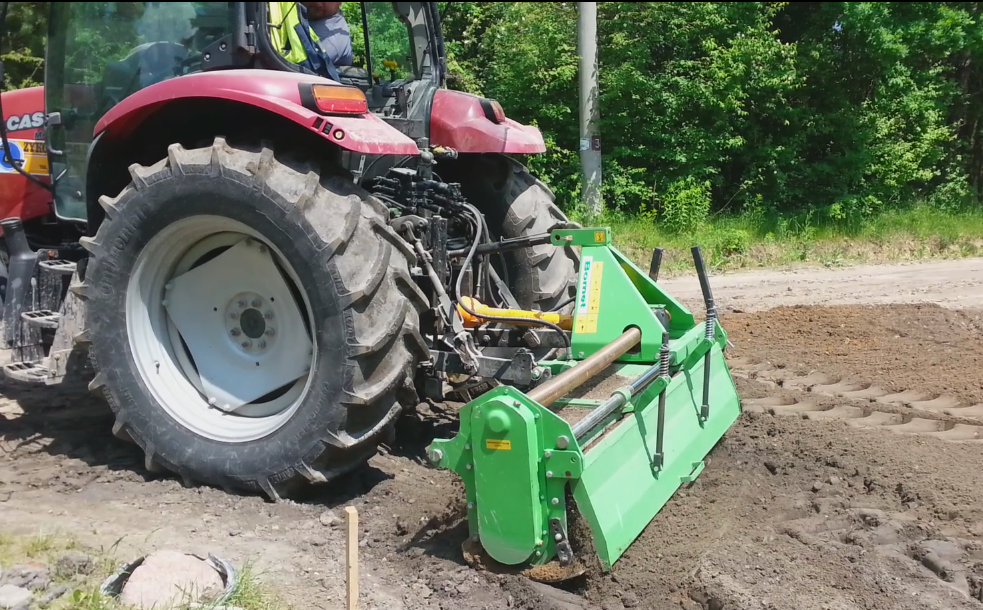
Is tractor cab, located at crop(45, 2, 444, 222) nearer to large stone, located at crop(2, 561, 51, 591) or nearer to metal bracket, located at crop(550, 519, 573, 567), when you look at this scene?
large stone, located at crop(2, 561, 51, 591)

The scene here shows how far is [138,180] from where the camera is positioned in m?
3.58

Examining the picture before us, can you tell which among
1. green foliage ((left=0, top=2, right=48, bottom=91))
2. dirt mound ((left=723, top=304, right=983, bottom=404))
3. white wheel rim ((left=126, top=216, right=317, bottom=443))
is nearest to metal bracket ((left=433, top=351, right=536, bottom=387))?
white wheel rim ((left=126, top=216, right=317, bottom=443))

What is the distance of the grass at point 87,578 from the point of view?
2.53 metres

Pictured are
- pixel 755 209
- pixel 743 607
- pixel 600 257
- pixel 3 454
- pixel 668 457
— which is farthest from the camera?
pixel 755 209

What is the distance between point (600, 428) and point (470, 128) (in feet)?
6.45

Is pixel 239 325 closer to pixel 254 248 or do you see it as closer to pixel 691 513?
pixel 254 248

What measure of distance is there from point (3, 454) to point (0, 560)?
4.42 ft

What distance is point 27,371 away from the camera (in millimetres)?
4016

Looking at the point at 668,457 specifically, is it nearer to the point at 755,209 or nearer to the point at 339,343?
the point at 339,343

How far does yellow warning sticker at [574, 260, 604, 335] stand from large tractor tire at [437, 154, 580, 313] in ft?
3.01

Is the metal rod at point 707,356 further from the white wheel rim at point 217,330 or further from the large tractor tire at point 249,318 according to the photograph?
the white wheel rim at point 217,330

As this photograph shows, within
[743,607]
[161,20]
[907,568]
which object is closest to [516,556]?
[743,607]

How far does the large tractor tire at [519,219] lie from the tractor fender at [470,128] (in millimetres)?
220

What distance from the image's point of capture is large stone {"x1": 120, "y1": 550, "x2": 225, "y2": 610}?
255cm
